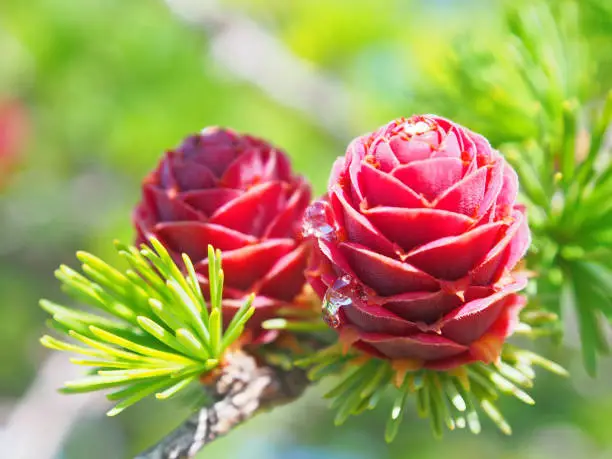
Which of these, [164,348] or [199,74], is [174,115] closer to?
[199,74]

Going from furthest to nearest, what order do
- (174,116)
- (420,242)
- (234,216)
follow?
(174,116)
(234,216)
(420,242)

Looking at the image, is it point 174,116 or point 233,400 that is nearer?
point 233,400

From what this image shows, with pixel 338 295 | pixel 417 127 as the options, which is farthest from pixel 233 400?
pixel 417 127

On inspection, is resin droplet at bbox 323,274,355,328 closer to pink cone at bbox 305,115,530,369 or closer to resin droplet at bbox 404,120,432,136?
pink cone at bbox 305,115,530,369

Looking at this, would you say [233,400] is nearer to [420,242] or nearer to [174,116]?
[420,242]

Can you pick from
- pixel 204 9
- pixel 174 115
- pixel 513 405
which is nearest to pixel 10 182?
pixel 174 115

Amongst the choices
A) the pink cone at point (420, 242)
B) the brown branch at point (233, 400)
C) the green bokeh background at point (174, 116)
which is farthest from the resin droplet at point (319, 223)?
the green bokeh background at point (174, 116)

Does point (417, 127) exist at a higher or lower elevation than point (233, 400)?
higher
